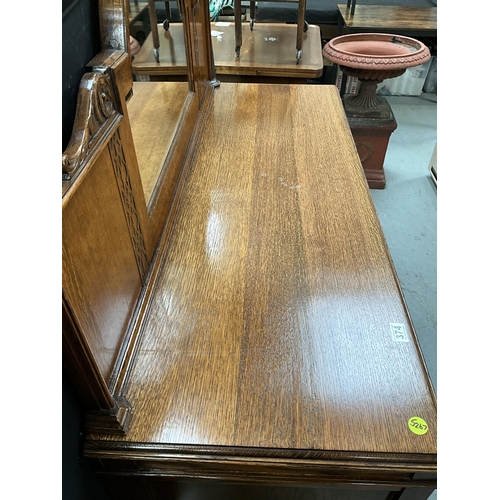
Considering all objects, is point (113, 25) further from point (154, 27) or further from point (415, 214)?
point (415, 214)

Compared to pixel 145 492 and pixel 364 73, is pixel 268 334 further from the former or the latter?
pixel 364 73

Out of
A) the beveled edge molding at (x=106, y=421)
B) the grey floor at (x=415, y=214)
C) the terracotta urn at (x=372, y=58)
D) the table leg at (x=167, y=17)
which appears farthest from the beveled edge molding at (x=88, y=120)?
the terracotta urn at (x=372, y=58)

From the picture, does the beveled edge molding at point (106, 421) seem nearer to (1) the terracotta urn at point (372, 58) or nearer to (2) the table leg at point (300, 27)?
(2) the table leg at point (300, 27)

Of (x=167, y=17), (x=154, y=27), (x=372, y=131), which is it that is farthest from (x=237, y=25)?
(x=154, y=27)

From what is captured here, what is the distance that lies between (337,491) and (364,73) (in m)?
1.77

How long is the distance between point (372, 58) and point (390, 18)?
118cm

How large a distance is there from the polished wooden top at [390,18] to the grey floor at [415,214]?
0.54 meters

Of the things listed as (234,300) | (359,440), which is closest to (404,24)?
(234,300)

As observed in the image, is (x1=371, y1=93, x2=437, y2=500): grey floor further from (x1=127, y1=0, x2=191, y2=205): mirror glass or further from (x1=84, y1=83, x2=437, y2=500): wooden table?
(x1=127, y1=0, x2=191, y2=205): mirror glass

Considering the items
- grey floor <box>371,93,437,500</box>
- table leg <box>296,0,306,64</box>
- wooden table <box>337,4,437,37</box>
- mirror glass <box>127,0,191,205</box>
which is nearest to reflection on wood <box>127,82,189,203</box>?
mirror glass <box>127,0,191,205</box>

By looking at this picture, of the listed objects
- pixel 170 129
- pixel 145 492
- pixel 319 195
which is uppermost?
pixel 170 129

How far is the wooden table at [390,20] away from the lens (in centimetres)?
260

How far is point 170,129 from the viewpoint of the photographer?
0.89m

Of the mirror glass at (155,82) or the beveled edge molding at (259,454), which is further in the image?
the mirror glass at (155,82)
